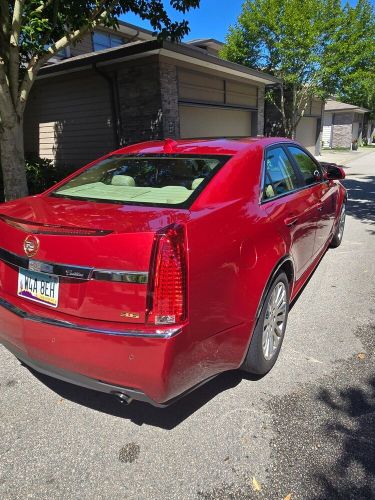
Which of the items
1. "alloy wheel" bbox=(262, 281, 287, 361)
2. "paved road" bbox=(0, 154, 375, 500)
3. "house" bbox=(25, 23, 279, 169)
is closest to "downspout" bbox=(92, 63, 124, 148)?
"house" bbox=(25, 23, 279, 169)

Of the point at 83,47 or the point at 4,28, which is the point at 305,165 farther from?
the point at 83,47

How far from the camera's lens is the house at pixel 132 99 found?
952 centimetres

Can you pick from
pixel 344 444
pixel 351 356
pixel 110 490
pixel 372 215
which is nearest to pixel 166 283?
pixel 110 490

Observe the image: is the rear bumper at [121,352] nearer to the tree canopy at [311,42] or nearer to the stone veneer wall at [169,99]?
the stone veneer wall at [169,99]

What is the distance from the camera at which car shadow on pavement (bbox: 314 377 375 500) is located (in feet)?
6.36

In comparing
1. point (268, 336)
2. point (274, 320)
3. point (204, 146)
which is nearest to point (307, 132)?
point (204, 146)

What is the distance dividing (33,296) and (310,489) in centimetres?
176

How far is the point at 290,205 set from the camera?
3076mm

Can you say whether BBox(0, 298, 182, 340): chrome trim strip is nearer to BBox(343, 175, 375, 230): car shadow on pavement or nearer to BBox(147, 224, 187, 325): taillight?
BBox(147, 224, 187, 325): taillight

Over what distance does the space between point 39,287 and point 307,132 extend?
24.4 metres

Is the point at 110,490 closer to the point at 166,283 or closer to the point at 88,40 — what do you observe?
the point at 166,283

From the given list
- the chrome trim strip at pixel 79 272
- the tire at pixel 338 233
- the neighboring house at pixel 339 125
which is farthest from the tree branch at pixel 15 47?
the neighboring house at pixel 339 125

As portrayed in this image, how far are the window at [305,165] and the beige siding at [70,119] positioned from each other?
25.2 feet

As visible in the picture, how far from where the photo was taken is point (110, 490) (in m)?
1.96
